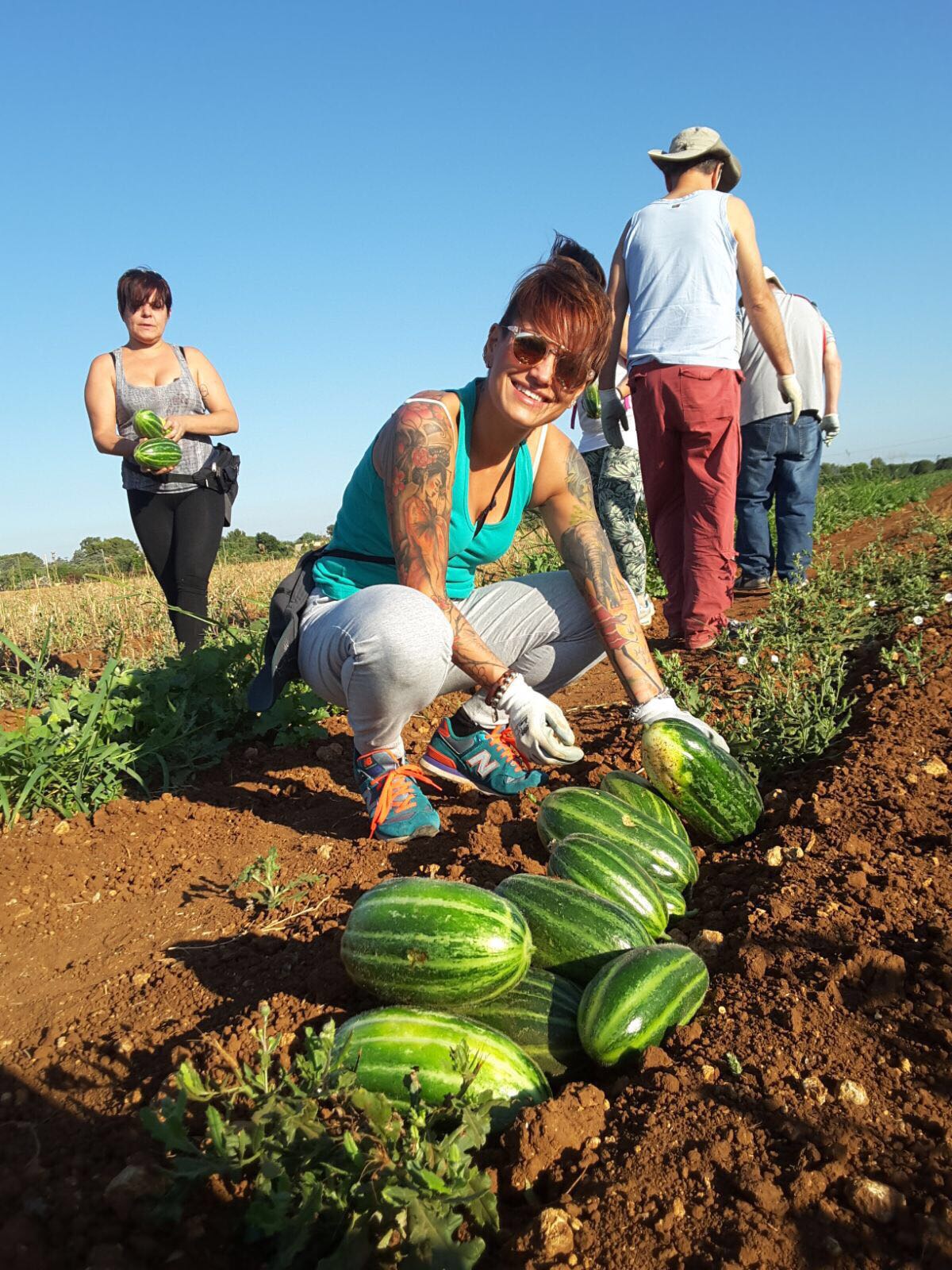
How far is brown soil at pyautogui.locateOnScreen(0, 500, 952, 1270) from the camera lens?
1.47 m

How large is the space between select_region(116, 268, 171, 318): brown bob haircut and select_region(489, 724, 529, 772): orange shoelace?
10.6ft

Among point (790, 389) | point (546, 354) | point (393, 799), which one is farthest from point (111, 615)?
point (546, 354)

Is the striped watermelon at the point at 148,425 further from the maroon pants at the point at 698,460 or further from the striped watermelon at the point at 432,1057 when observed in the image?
the striped watermelon at the point at 432,1057

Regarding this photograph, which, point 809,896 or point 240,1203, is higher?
point 809,896

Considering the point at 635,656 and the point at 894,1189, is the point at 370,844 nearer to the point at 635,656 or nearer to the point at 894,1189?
the point at 635,656

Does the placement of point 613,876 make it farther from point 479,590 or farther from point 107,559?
point 107,559

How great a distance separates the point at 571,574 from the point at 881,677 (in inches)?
53.7

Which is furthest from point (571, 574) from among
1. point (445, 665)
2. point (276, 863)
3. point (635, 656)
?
point (276, 863)

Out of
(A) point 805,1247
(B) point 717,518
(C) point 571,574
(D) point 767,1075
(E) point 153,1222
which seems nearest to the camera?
(A) point 805,1247

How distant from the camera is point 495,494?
11.4ft

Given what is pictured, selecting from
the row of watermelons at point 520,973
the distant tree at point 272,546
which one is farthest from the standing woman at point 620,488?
the distant tree at point 272,546

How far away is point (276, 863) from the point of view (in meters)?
2.98

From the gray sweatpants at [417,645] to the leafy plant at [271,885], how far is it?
60cm

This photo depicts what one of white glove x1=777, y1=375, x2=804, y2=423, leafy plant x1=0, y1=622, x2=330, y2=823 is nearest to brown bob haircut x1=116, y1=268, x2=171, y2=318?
leafy plant x1=0, y1=622, x2=330, y2=823
